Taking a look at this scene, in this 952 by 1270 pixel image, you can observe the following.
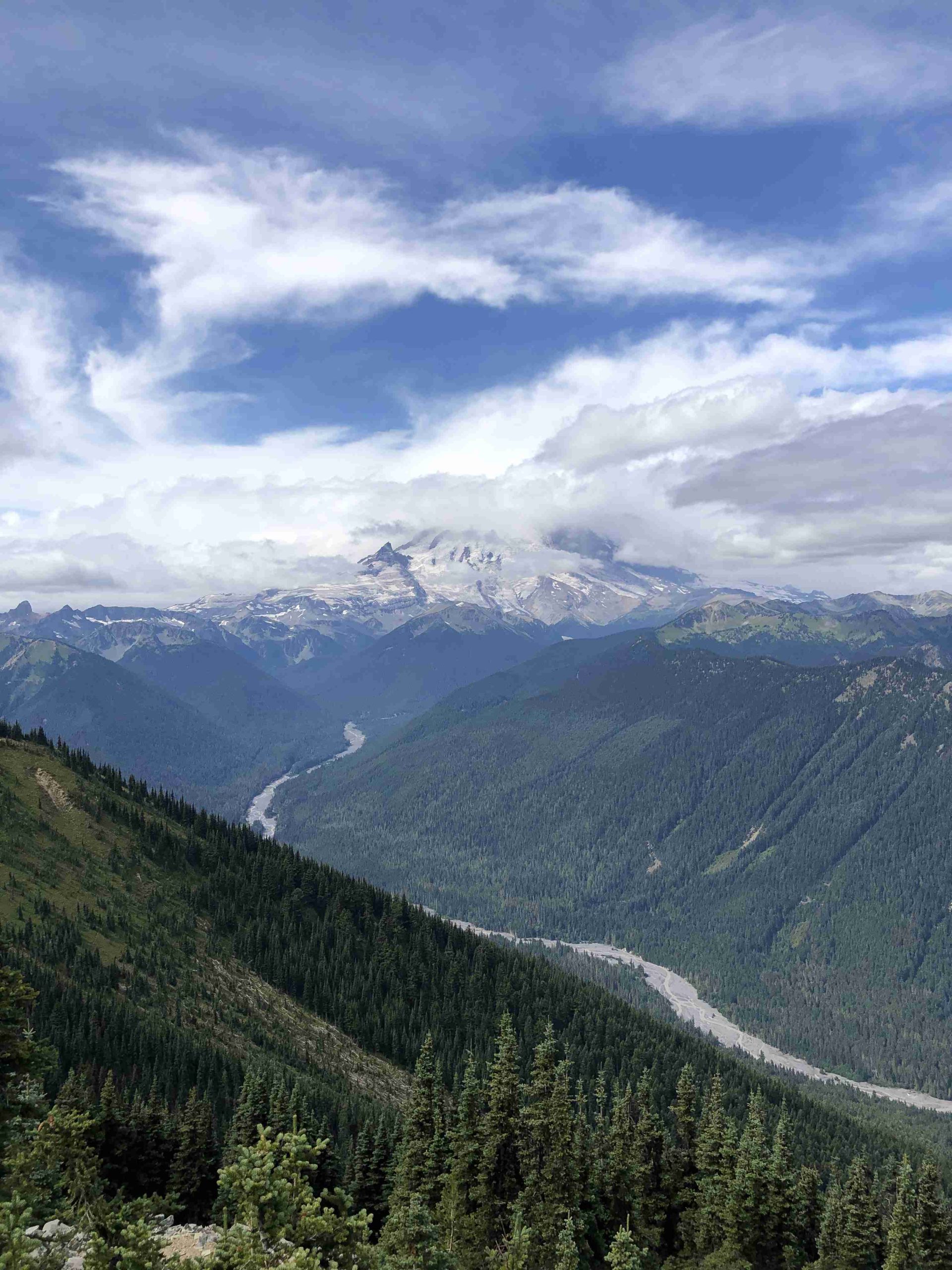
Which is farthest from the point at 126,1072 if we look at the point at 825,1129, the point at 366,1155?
the point at 825,1129

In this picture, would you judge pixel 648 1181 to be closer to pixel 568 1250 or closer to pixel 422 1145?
pixel 422 1145

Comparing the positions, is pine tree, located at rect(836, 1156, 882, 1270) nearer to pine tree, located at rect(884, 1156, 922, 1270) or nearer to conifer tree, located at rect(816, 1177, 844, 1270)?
conifer tree, located at rect(816, 1177, 844, 1270)

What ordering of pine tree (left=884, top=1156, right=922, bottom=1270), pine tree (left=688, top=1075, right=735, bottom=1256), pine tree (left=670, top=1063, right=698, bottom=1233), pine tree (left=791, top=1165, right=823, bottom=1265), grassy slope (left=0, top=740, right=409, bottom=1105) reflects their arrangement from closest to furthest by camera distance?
1. pine tree (left=884, top=1156, right=922, bottom=1270)
2. pine tree (left=688, top=1075, right=735, bottom=1256)
3. pine tree (left=791, top=1165, right=823, bottom=1265)
4. pine tree (left=670, top=1063, right=698, bottom=1233)
5. grassy slope (left=0, top=740, right=409, bottom=1105)

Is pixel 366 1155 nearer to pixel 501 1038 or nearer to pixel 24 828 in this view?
pixel 501 1038

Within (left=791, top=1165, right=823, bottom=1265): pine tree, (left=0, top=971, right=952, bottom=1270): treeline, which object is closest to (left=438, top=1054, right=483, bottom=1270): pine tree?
(left=0, top=971, right=952, bottom=1270): treeline

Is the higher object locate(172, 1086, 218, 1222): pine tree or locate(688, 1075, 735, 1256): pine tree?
locate(688, 1075, 735, 1256): pine tree

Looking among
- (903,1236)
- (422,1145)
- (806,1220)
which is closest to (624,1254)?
(422,1145)

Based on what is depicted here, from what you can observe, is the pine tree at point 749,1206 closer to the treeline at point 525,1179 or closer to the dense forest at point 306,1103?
the treeline at point 525,1179
